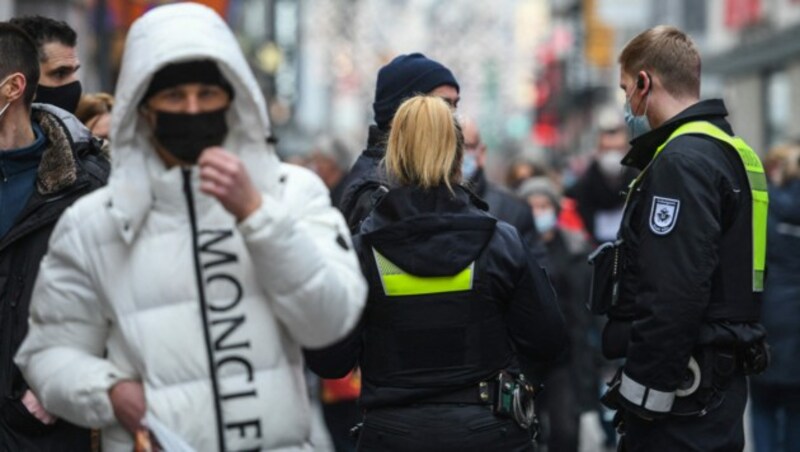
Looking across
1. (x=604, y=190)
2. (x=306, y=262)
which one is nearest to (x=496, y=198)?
(x=604, y=190)

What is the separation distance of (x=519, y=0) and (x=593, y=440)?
539ft

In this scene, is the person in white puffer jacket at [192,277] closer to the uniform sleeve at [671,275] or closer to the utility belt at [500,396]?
the utility belt at [500,396]

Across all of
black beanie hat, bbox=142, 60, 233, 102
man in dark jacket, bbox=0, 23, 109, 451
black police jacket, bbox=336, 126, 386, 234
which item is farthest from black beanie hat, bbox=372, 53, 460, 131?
black beanie hat, bbox=142, 60, 233, 102

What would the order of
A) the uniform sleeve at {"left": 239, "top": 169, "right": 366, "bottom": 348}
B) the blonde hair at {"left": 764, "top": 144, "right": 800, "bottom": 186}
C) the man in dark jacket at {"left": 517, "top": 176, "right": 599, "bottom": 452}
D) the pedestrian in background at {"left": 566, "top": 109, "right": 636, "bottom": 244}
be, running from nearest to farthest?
the uniform sleeve at {"left": 239, "top": 169, "right": 366, "bottom": 348} → the man in dark jacket at {"left": 517, "top": 176, "right": 599, "bottom": 452} → the blonde hair at {"left": 764, "top": 144, "right": 800, "bottom": 186} → the pedestrian in background at {"left": 566, "top": 109, "right": 636, "bottom": 244}

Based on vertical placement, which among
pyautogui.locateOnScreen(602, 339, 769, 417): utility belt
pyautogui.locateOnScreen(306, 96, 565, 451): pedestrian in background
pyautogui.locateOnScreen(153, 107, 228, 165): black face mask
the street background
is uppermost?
pyautogui.locateOnScreen(153, 107, 228, 165): black face mask

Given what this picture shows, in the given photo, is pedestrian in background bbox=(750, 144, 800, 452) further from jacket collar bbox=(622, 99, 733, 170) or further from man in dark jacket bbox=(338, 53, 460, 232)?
jacket collar bbox=(622, 99, 733, 170)

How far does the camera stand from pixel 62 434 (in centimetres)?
562

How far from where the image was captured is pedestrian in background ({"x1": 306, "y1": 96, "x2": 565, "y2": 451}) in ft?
18.6

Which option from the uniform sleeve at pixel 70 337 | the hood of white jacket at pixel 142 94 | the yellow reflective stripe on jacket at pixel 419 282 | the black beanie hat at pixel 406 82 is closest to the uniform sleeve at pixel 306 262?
the hood of white jacket at pixel 142 94

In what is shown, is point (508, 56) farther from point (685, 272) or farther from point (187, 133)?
point (187, 133)

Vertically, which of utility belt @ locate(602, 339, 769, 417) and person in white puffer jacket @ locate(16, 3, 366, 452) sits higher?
person in white puffer jacket @ locate(16, 3, 366, 452)

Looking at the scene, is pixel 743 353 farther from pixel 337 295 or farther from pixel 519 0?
pixel 519 0

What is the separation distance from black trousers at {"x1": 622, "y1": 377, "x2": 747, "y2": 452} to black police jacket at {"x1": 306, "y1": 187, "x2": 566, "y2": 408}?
697 millimetres

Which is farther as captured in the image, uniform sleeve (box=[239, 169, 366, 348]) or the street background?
the street background
